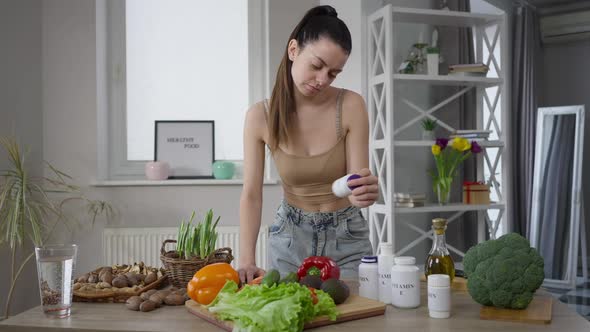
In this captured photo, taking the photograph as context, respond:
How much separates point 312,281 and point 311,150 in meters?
0.68

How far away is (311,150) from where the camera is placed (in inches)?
79.9

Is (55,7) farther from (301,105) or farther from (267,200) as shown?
(301,105)

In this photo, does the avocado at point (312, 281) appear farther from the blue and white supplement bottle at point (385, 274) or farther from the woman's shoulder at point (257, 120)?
the woman's shoulder at point (257, 120)

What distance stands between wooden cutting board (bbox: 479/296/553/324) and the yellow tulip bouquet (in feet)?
8.85

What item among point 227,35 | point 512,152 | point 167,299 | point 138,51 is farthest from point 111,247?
point 512,152

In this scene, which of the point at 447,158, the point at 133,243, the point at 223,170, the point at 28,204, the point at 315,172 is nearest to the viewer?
the point at 315,172

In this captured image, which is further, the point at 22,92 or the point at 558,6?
the point at 558,6

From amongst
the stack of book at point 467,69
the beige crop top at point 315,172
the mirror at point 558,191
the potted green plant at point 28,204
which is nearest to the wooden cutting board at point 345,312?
the beige crop top at point 315,172

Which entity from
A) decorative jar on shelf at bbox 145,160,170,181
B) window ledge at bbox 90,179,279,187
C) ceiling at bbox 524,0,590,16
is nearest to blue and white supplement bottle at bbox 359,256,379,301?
window ledge at bbox 90,179,279,187

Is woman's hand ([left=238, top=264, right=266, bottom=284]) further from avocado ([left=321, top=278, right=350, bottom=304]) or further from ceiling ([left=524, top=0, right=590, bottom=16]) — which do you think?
ceiling ([left=524, top=0, right=590, bottom=16])

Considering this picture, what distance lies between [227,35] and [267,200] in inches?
48.7

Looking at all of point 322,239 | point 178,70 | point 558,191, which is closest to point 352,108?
point 322,239

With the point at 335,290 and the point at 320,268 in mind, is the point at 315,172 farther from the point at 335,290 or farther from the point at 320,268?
the point at 335,290

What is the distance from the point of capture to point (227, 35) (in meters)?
4.30
